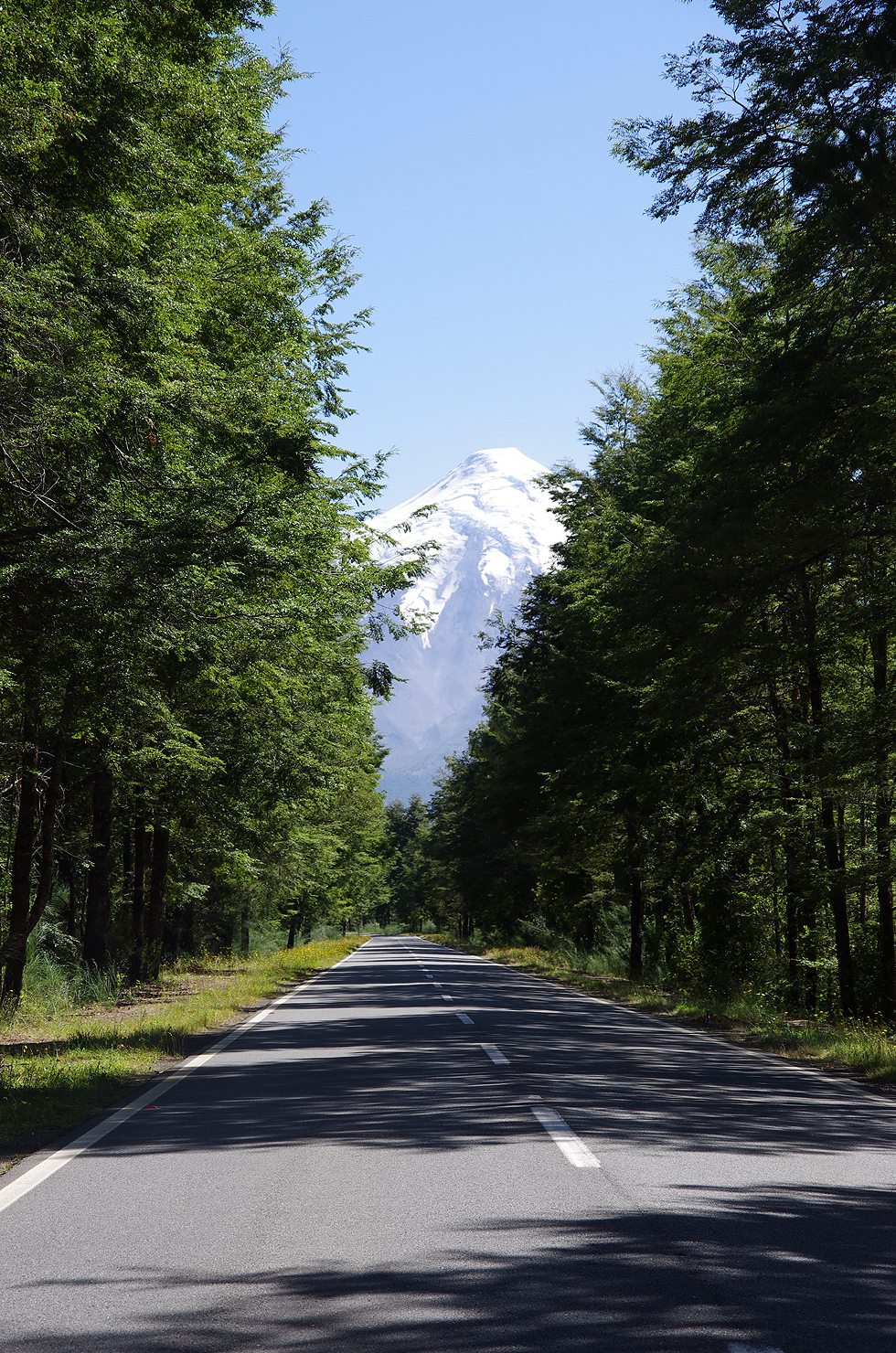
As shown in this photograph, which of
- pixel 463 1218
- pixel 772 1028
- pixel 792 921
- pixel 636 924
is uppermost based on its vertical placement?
pixel 792 921

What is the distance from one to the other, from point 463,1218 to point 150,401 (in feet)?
24.1

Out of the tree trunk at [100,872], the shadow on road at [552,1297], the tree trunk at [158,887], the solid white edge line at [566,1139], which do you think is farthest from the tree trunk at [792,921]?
the tree trunk at [158,887]

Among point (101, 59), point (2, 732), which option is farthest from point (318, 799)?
point (101, 59)

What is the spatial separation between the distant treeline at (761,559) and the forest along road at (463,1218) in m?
6.11

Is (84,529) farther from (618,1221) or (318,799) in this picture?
(318,799)

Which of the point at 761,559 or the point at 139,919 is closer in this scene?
the point at 761,559

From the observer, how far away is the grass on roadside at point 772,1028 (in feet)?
39.3

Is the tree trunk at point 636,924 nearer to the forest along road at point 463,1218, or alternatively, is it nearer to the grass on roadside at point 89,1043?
the grass on roadside at point 89,1043

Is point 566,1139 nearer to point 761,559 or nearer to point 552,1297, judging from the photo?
point 552,1297

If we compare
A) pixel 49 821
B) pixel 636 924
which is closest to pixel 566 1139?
pixel 49 821

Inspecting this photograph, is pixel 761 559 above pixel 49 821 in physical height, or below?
above

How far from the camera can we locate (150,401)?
384 inches

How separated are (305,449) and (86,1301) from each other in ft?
40.8

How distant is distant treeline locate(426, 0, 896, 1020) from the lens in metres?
11.3
